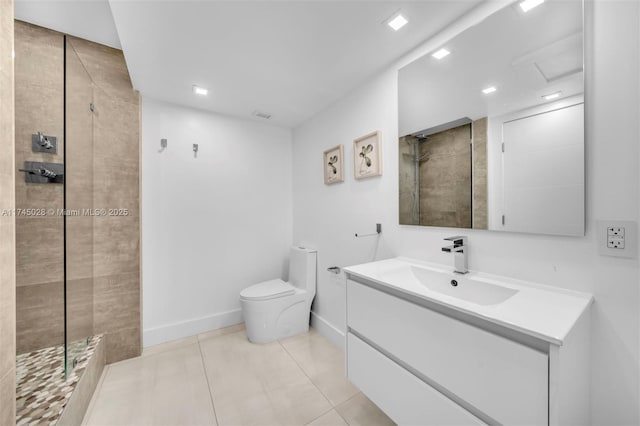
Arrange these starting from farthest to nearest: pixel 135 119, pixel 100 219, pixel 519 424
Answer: pixel 135 119, pixel 100 219, pixel 519 424

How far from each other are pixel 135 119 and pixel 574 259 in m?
2.95

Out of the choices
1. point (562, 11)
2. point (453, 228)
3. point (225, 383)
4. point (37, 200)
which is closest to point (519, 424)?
point (453, 228)

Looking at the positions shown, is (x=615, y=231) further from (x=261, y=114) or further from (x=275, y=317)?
(x=261, y=114)

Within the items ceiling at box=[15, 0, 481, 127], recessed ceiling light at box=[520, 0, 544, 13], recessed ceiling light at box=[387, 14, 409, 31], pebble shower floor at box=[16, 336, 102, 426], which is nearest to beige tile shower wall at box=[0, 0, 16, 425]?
pebble shower floor at box=[16, 336, 102, 426]

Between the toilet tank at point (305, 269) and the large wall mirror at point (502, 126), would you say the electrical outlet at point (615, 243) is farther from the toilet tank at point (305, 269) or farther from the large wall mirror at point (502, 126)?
the toilet tank at point (305, 269)

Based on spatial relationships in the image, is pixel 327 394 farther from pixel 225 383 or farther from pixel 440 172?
pixel 440 172

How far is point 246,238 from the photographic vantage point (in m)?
2.70

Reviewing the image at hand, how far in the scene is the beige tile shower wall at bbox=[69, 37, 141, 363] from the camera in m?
1.92

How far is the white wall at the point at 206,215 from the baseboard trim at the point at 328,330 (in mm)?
708

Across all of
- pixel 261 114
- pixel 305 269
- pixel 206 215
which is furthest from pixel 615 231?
pixel 206 215

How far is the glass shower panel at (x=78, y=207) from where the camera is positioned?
1.56m

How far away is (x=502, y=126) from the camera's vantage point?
1183mm

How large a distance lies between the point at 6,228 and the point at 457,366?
5.67 feet

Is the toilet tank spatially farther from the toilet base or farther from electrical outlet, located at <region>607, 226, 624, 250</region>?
electrical outlet, located at <region>607, 226, 624, 250</region>
